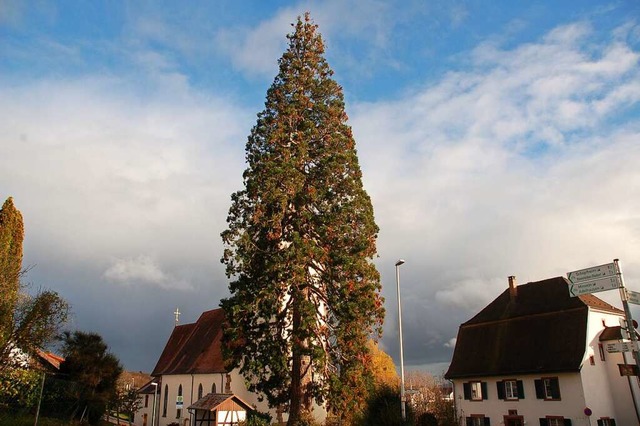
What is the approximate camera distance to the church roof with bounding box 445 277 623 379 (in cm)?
3834

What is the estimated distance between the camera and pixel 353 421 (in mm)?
Answer: 24984

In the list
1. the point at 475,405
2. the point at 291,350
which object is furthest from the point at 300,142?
the point at 475,405

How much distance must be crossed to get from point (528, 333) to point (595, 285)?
33407 mm

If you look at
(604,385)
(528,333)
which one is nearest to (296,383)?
(528,333)

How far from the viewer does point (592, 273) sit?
466 inches

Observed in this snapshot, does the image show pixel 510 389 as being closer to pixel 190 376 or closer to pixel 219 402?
pixel 219 402

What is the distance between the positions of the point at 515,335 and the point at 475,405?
7093 mm

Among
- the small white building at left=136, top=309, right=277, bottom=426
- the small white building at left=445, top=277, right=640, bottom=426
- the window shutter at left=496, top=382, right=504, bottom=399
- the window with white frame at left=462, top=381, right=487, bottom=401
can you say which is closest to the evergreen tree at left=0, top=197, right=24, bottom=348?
the small white building at left=136, top=309, right=277, bottom=426

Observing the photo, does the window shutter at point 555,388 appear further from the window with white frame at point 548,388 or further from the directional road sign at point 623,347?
the directional road sign at point 623,347

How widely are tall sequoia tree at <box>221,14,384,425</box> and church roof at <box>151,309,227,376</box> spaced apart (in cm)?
2510

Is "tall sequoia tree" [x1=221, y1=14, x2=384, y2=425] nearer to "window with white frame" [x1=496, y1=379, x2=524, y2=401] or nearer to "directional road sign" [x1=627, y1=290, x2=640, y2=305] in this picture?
"directional road sign" [x1=627, y1=290, x2=640, y2=305]

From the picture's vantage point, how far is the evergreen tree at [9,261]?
2530cm

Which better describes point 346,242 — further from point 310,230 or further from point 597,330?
point 597,330

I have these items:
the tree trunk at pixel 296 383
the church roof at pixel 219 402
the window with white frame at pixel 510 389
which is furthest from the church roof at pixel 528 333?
the church roof at pixel 219 402
